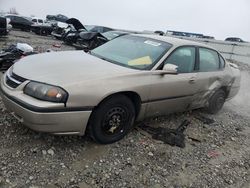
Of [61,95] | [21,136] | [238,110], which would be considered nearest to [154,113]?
[61,95]

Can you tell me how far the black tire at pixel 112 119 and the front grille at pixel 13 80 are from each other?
99 centimetres

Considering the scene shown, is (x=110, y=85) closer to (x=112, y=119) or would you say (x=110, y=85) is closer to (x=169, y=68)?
(x=112, y=119)

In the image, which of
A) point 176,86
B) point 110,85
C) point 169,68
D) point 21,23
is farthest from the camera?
point 21,23

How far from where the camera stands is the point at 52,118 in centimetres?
324

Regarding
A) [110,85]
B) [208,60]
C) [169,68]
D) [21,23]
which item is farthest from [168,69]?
[21,23]

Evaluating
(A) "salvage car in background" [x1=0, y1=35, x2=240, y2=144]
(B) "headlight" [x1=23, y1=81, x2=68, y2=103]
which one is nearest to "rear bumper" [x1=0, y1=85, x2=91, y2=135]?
(A) "salvage car in background" [x1=0, y1=35, x2=240, y2=144]

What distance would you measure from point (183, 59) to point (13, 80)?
269 cm

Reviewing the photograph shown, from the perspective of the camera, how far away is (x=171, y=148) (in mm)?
4168

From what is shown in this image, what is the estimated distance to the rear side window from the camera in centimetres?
516

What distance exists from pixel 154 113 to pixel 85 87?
1429 mm

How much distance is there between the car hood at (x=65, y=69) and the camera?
3.44 m

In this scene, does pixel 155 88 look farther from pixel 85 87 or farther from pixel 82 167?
pixel 82 167

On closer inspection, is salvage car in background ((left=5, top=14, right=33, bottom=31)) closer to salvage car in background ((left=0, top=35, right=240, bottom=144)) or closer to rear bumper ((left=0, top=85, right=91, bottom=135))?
salvage car in background ((left=0, top=35, right=240, bottom=144))

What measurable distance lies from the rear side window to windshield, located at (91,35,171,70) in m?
0.91
